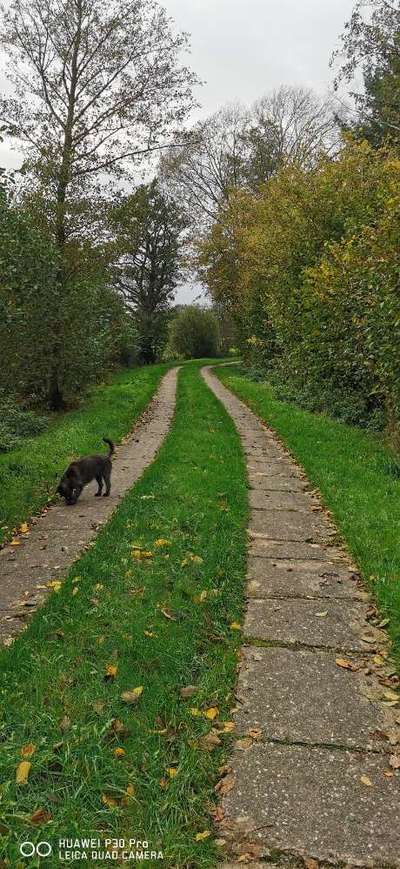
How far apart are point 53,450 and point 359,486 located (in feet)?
19.6

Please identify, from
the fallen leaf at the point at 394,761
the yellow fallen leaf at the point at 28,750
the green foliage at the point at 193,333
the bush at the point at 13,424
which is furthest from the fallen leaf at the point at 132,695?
the green foliage at the point at 193,333

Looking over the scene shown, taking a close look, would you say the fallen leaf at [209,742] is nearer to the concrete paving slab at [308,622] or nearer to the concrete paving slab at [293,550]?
the concrete paving slab at [308,622]

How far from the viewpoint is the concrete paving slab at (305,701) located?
3.18m

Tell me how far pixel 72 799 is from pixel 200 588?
7.83ft

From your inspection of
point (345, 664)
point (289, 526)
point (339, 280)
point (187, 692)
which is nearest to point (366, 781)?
point (345, 664)

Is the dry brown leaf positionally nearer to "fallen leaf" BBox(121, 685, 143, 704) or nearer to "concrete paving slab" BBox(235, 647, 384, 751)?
"concrete paving slab" BBox(235, 647, 384, 751)

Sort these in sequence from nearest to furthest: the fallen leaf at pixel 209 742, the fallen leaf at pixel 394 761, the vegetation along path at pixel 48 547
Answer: the fallen leaf at pixel 394 761 → the fallen leaf at pixel 209 742 → the vegetation along path at pixel 48 547

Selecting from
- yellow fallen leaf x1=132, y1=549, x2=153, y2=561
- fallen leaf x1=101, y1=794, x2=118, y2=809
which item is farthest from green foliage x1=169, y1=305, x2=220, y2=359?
fallen leaf x1=101, y1=794, x2=118, y2=809

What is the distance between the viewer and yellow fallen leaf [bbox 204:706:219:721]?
10.8 feet

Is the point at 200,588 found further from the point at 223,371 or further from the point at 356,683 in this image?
the point at 223,371

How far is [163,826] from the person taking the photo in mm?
2525

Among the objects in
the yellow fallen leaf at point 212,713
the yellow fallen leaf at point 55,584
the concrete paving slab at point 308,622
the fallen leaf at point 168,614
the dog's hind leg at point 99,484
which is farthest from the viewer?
the dog's hind leg at point 99,484

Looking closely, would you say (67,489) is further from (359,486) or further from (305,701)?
(305,701)

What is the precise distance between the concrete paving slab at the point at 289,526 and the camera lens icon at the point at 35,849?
13.9 feet
